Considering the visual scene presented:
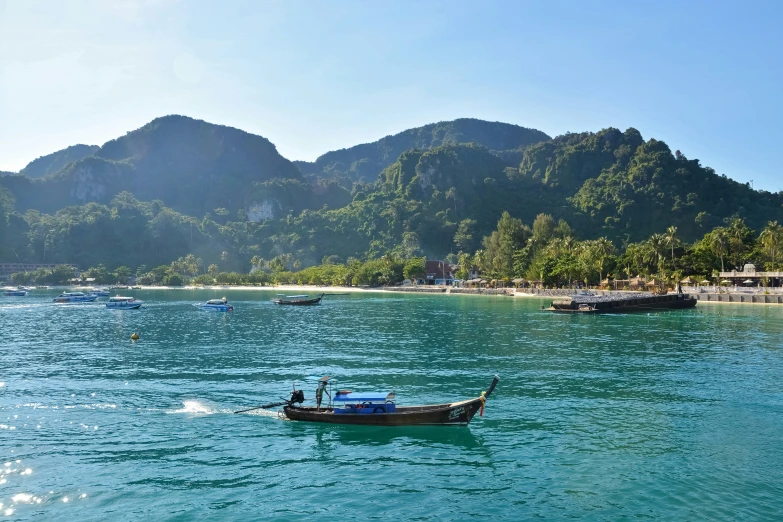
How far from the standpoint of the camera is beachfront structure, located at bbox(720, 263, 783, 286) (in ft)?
369

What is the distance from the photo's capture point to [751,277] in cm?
11750

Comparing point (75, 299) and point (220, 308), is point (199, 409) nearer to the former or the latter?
point (220, 308)

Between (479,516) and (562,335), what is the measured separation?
5099cm

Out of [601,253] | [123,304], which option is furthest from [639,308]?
[123,304]

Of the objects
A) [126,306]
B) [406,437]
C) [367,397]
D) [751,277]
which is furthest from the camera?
[126,306]

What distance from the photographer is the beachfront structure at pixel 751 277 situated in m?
113

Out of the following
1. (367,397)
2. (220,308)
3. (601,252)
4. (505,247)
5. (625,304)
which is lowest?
(220,308)

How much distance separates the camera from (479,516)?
19109 millimetres

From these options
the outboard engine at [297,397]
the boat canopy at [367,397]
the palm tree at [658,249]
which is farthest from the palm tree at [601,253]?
the outboard engine at [297,397]

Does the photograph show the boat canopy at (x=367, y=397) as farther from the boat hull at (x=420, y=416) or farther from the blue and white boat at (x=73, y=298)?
the blue and white boat at (x=73, y=298)

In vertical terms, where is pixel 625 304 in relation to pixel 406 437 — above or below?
above

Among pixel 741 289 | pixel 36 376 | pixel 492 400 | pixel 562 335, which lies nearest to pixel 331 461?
pixel 492 400

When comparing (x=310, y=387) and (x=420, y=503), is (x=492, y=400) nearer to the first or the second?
(x=310, y=387)

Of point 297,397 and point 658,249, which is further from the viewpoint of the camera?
point 658,249
